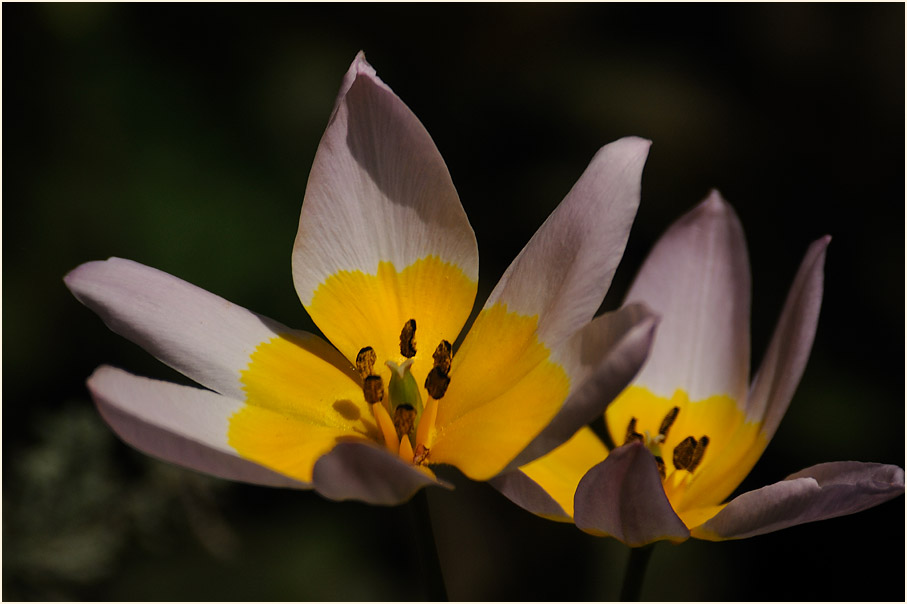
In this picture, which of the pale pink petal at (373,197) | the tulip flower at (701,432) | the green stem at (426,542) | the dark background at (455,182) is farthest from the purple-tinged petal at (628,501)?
the dark background at (455,182)

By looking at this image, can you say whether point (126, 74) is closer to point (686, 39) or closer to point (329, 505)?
point (329, 505)

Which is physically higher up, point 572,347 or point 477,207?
point 477,207

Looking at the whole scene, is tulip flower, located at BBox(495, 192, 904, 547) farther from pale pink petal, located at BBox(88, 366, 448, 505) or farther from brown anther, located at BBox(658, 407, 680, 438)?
pale pink petal, located at BBox(88, 366, 448, 505)

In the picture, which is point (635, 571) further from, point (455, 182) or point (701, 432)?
point (455, 182)

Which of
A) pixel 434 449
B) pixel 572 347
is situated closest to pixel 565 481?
pixel 434 449

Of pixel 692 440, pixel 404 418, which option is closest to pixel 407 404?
pixel 404 418

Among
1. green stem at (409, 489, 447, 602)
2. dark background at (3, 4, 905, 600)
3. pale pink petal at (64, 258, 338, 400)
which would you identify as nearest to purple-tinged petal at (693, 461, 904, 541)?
green stem at (409, 489, 447, 602)
